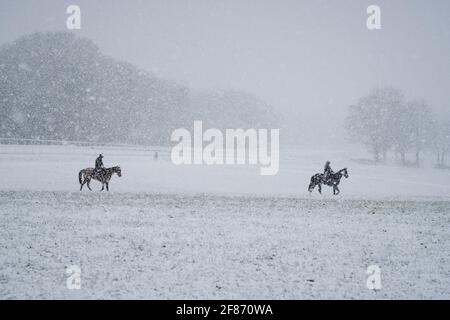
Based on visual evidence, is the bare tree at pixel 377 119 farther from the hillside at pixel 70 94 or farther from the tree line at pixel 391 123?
the hillside at pixel 70 94

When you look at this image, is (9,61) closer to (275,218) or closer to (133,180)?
(133,180)

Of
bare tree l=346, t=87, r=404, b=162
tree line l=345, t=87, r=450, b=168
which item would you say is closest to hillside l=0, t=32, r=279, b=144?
bare tree l=346, t=87, r=404, b=162

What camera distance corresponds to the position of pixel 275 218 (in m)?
14.4

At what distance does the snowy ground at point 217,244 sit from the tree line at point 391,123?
4521 cm

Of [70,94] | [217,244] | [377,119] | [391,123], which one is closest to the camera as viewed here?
[217,244]

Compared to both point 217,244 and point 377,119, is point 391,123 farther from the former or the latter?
point 217,244

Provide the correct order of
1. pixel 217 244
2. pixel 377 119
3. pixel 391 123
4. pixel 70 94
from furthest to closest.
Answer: pixel 377 119, pixel 391 123, pixel 70 94, pixel 217 244

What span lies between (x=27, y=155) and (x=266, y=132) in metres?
67.5

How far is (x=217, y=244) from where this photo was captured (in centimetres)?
1069

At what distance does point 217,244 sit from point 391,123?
2378 inches

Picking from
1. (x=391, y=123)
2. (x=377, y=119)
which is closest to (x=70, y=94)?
(x=377, y=119)

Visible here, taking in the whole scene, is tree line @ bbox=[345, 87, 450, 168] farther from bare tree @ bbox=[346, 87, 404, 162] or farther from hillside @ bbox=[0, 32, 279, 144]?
hillside @ bbox=[0, 32, 279, 144]

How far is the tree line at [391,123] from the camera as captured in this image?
62.3 meters
